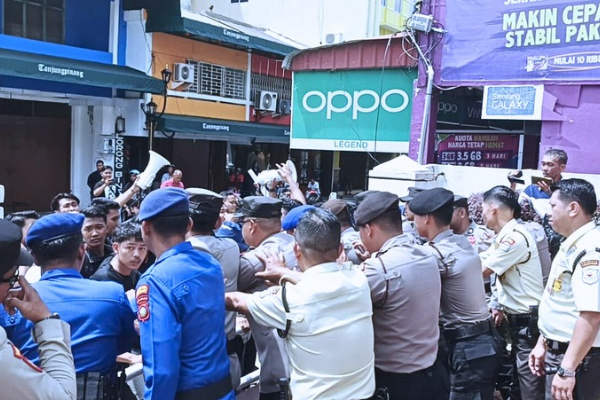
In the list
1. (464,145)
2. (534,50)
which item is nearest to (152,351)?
(534,50)

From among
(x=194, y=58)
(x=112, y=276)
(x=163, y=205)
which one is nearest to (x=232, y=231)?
(x=112, y=276)

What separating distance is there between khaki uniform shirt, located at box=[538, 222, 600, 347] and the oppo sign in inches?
241

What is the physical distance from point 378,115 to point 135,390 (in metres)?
6.99

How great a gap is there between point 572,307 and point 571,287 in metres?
0.11

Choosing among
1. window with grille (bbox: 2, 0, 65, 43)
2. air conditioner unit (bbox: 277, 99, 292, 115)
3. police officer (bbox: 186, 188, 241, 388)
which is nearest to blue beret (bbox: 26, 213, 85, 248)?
police officer (bbox: 186, 188, 241, 388)

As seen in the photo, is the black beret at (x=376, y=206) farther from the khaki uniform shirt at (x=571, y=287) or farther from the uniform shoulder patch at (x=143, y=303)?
the uniform shoulder patch at (x=143, y=303)

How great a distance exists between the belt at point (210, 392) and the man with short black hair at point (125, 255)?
5.09 ft

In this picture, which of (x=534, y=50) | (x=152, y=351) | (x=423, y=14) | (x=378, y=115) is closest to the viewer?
(x=152, y=351)

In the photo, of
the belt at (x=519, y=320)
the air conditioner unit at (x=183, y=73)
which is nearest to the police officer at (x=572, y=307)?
the belt at (x=519, y=320)

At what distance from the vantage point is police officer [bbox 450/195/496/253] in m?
4.41

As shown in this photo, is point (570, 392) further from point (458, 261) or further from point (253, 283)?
point (253, 283)

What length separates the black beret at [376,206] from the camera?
299 cm

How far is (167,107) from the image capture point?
560 inches

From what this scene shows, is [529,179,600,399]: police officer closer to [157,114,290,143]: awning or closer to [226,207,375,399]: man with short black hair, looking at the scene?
[226,207,375,399]: man with short black hair
